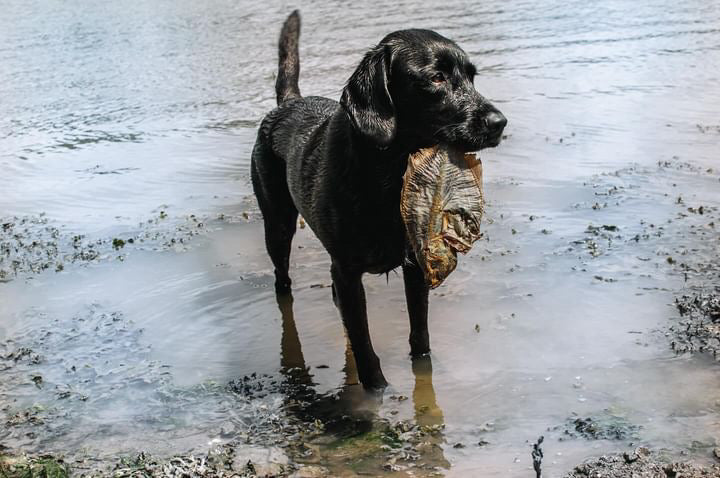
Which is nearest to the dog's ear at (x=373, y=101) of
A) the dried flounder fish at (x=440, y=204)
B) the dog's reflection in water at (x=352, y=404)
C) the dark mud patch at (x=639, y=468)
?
the dried flounder fish at (x=440, y=204)

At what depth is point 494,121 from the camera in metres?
3.89

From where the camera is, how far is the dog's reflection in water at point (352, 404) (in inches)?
170

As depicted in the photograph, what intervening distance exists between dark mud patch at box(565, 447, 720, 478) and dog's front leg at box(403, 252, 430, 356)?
1.34 metres

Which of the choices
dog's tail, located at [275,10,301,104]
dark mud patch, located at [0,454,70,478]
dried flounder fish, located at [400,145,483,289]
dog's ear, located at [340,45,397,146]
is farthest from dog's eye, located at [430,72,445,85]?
dark mud patch, located at [0,454,70,478]

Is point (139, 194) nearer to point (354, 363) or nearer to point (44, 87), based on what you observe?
point (354, 363)

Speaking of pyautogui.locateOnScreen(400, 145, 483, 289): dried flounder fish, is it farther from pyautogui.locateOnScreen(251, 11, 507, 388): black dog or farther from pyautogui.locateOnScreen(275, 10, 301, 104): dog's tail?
pyautogui.locateOnScreen(275, 10, 301, 104): dog's tail

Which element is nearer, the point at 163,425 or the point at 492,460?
the point at 492,460

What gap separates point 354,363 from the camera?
17.1 feet

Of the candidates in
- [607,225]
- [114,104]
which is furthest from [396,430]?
[114,104]

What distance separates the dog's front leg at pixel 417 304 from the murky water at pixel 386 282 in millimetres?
108

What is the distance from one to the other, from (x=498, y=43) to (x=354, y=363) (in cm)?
1109

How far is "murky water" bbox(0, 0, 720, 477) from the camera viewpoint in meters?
4.49

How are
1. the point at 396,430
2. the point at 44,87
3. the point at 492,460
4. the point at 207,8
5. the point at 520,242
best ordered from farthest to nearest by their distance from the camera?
the point at 207,8 < the point at 44,87 < the point at 520,242 < the point at 396,430 < the point at 492,460

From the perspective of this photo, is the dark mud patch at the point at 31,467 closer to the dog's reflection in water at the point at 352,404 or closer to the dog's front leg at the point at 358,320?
the dog's reflection in water at the point at 352,404
